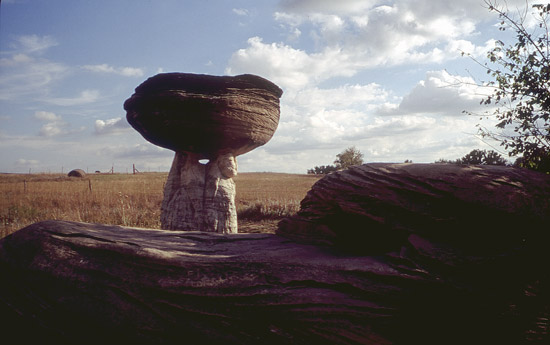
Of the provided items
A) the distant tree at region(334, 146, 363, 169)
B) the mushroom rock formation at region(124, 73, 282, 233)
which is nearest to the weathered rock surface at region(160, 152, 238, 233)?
the mushroom rock formation at region(124, 73, 282, 233)

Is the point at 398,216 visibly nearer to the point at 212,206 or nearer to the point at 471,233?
the point at 471,233

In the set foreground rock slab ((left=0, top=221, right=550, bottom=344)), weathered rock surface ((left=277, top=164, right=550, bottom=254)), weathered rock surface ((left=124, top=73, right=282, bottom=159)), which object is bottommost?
foreground rock slab ((left=0, top=221, right=550, bottom=344))

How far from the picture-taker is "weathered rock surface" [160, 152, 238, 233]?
7.82m

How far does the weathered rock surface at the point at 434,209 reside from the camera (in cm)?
287

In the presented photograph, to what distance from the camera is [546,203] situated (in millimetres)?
2867

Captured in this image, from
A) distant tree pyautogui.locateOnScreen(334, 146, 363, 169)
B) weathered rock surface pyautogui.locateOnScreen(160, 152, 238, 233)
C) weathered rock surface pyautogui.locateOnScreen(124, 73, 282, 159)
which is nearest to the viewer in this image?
weathered rock surface pyautogui.locateOnScreen(124, 73, 282, 159)

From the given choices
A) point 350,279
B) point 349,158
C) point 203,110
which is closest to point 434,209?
point 350,279

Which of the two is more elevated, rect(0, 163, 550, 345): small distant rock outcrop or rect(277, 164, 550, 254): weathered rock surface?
rect(277, 164, 550, 254): weathered rock surface

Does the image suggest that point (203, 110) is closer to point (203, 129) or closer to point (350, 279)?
point (203, 129)

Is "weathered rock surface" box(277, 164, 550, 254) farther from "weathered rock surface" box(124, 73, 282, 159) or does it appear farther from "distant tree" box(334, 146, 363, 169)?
"distant tree" box(334, 146, 363, 169)

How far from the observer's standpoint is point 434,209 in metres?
3.03

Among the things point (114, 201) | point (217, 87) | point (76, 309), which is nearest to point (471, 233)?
point (76, 309)

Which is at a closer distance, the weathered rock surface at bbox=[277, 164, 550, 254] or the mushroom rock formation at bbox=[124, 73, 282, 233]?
the weathered rock surface at bbox=[277, 164, 550, 254]

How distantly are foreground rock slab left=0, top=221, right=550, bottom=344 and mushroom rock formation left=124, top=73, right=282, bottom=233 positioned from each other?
4173 millimetres
